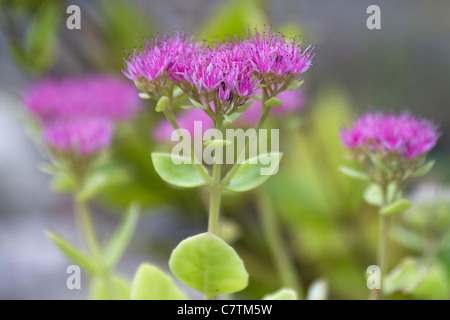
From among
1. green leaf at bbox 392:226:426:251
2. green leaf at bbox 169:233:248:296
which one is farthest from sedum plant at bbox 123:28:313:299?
green leaf at bbox 392:226:426:251

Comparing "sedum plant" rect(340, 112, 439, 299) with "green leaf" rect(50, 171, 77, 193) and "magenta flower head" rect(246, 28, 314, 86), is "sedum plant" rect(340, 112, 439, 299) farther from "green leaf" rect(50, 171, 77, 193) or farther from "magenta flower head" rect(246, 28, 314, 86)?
"green leaf" rect(50, 171, 77, 193)

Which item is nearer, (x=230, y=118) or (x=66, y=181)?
(x=230, y=118)

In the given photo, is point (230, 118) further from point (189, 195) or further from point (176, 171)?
point (189, 195)

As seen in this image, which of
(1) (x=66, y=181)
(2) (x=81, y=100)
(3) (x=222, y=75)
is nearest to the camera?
(3) (x=222, y=75)

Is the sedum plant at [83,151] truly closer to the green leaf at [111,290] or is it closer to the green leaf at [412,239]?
the green leaf at [111,290]

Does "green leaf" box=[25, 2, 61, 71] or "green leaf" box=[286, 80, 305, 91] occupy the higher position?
"green leaf" box=[25, 2, 61, 71]

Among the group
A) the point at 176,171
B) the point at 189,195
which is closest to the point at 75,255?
the point at 176,171
